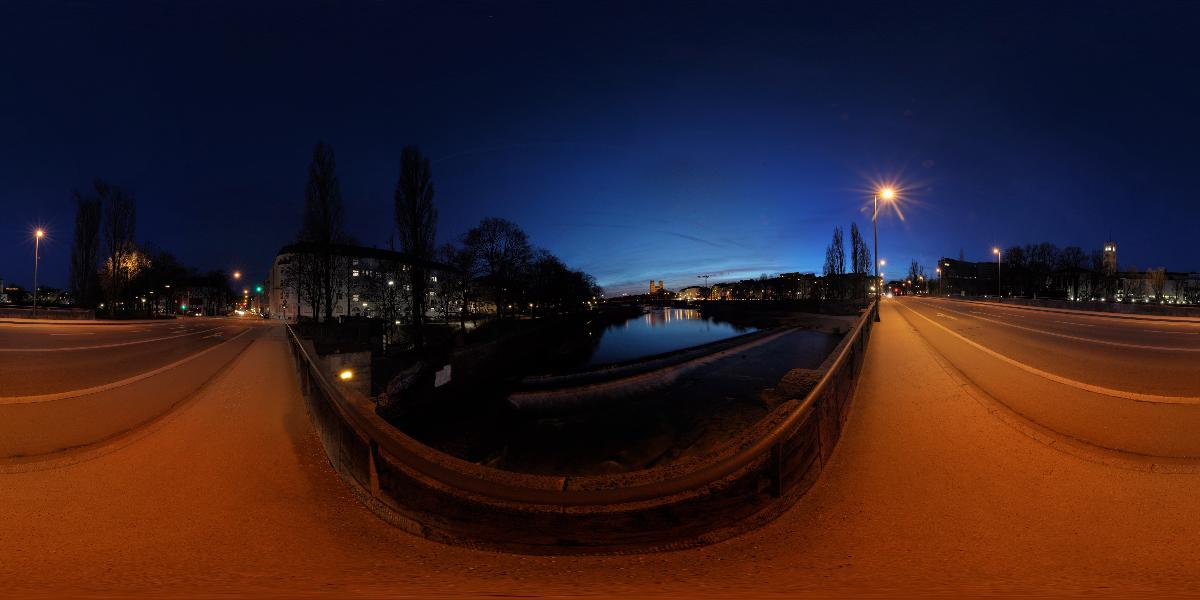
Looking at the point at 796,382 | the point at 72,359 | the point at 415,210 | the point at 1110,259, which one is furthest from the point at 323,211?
the point at 1110,259

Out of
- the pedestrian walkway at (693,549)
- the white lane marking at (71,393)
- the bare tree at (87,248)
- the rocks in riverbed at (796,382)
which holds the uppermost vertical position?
the bare tree at (87,248)

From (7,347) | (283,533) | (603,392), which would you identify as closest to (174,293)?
(7,347)

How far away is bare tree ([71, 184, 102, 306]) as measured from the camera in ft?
150

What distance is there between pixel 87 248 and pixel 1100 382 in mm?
70204

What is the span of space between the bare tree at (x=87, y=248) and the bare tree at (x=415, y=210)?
34171mm

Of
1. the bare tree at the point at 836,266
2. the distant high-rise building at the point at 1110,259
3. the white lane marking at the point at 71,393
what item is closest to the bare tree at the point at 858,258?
the bare tree at the point at 836,266

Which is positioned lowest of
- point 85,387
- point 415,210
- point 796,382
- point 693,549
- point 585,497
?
point 693,549

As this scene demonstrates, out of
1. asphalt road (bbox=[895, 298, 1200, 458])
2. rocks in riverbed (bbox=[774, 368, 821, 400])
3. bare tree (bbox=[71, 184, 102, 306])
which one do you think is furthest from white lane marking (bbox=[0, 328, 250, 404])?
bare tree (bbox=[71, 184, 102, 306])

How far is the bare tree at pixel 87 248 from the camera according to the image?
45.6m

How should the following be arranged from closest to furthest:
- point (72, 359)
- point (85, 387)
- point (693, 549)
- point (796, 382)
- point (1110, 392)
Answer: point (693, 549) < point (796, 382) < point (1110, 392) < point (85, 387) < point (72, 359)

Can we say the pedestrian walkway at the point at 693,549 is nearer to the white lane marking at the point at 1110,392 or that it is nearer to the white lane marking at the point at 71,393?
the white lane marking at the point at 1110,392

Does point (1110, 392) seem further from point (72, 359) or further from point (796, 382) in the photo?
point (72, 359)

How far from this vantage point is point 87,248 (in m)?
45.9

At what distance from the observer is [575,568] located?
341cm
